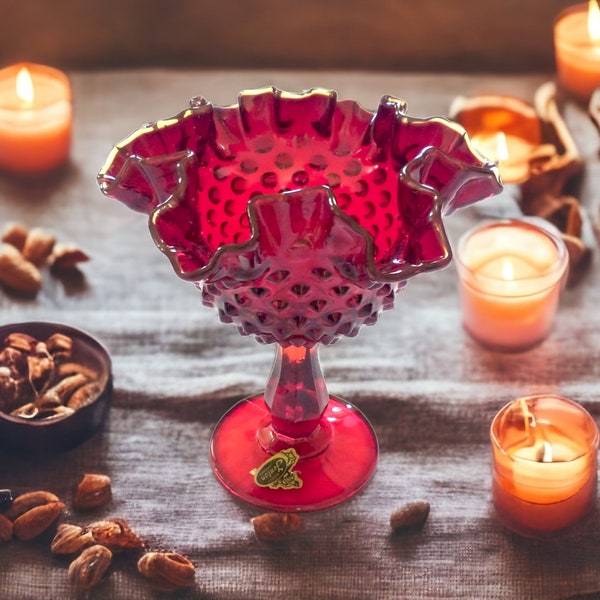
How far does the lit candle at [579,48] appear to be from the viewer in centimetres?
125

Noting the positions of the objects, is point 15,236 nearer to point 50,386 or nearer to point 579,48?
point 50,386

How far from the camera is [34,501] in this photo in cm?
88

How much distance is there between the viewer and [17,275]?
108 centimetres

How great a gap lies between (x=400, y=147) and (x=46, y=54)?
0.67 metres

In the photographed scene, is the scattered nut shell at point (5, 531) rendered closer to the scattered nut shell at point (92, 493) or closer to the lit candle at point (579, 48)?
the scattered nut shell at point (92, 493)

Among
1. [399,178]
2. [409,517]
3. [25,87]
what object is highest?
[399,178]

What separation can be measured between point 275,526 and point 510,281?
29 cm

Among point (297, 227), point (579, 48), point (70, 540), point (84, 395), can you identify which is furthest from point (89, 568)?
point (579, 48)

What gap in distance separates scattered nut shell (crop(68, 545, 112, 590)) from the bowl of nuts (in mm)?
102

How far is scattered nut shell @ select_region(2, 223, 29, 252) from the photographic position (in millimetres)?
1116

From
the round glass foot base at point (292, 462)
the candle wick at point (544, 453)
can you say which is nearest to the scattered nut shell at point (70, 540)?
the round glass foot base at point (292, 462)

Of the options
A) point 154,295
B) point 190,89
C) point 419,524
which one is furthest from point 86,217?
point 419,524

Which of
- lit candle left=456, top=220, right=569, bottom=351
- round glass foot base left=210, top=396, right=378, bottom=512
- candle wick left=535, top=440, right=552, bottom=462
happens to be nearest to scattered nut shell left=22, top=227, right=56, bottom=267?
round glass foot base left=210, top=396, right=378, bottom=512

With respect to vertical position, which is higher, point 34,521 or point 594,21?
point 594,21
